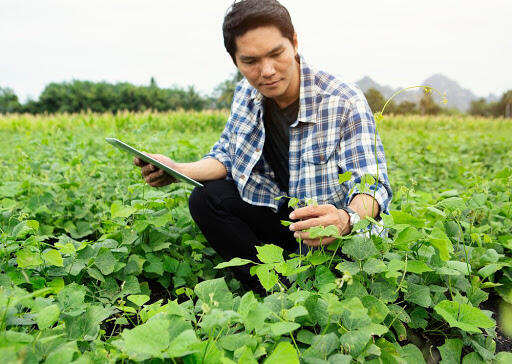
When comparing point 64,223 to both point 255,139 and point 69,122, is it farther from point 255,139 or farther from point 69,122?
point 69,122

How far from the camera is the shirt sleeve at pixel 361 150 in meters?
1.64

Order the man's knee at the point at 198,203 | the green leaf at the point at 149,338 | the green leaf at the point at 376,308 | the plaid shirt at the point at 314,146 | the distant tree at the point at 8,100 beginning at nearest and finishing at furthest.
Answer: the green leaf at the point at 149,338, the green leaf at the point at 376,308, the plaid shirt at the point at 314,146, the man's knee at the point at 198,203, the distant tree at the point at 8,100

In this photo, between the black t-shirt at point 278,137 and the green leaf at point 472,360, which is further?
the black t-shirt at point 278,137

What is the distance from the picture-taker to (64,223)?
2.38 m

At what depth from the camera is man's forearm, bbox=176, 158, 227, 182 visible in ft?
6.93

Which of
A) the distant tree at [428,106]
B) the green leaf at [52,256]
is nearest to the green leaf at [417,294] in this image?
the green leaf at [52,256]

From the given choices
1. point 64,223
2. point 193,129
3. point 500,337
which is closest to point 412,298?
point 500,337

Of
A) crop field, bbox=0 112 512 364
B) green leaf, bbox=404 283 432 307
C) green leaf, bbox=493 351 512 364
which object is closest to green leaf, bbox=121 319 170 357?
crop field, bbox=0 112 512 364

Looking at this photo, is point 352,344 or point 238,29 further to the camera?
point 238,29

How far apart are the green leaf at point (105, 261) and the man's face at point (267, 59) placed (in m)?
0.98

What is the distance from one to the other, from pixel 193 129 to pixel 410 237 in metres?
9.54

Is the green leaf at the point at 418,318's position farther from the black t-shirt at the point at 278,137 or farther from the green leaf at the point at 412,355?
the black t-shirt at the point at 278,137

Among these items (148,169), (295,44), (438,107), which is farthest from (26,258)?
(438,107)

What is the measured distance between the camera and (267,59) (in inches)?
71.9
